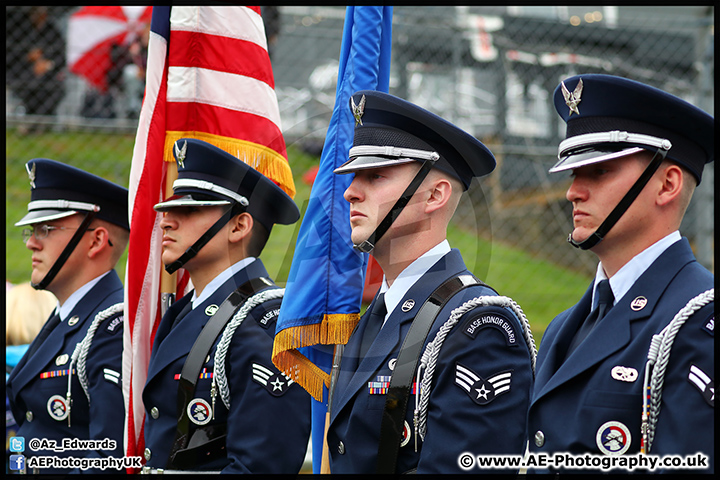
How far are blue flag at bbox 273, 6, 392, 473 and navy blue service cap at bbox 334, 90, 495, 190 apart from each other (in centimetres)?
48

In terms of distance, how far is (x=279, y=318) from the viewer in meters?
3.36

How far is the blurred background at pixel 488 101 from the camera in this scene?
6.50 m

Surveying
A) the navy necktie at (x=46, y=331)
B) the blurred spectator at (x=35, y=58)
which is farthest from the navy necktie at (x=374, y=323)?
the blurred spectator at (x=35, y=58)

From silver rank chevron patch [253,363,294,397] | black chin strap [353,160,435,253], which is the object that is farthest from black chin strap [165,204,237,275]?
black chin strap [353,160,435,253]

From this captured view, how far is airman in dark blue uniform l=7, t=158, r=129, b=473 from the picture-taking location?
154 inches

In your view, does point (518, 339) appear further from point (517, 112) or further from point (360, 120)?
point (517, 112)

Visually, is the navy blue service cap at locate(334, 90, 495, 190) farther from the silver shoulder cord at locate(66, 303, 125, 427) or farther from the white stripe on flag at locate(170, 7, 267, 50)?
the silver shoulder cord at locate(66, 303, 125, 427)

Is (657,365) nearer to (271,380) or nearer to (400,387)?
(400,387)

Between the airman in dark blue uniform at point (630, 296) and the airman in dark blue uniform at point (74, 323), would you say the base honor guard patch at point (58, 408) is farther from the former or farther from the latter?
the airman in dark blue uniform at point (630, 296)

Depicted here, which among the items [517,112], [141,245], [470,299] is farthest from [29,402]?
[517,112]

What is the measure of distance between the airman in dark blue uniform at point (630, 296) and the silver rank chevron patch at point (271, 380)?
3.92 feet

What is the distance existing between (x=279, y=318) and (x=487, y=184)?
4.50 metres

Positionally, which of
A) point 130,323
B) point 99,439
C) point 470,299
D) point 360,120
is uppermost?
point 360,120

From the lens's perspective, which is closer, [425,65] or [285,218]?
[285,218]
